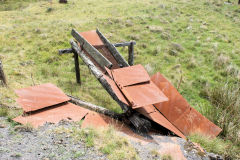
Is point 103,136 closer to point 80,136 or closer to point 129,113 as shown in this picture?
point 80,136

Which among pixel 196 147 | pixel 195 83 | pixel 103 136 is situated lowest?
pixel 195 83

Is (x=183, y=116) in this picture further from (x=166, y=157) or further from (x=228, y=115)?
(x=166, y=157)

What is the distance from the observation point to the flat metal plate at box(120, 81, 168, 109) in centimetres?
369

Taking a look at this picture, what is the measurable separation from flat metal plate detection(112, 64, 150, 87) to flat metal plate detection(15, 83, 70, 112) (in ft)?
4.09

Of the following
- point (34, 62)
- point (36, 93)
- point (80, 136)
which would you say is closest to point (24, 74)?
point (34, 62)

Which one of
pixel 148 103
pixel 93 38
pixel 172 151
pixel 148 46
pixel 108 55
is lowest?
pixel 148 46

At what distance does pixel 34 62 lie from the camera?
8.55m

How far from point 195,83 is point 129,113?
451 cm

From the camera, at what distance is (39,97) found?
4.27 metres

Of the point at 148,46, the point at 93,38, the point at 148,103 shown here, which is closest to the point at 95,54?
the point at 93,38

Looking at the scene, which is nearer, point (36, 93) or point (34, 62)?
point (36, 93)

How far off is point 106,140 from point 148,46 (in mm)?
8348

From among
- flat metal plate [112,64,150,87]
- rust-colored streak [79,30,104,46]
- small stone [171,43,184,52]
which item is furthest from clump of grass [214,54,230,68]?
flat metal plate [112,64,150,87]

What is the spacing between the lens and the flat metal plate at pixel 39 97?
3.97 metres
